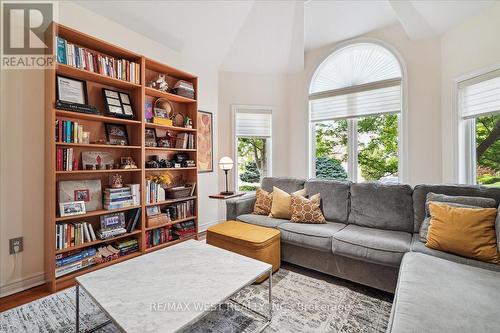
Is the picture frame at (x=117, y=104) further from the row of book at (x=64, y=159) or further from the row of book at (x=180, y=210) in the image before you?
the row of book at (x=180, y=210)

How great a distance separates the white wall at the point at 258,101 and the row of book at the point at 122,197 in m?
1.58

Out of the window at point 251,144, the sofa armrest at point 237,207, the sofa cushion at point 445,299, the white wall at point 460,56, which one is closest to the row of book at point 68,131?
the sofa armrest at point 237,207

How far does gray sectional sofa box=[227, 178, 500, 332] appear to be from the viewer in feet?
3.63

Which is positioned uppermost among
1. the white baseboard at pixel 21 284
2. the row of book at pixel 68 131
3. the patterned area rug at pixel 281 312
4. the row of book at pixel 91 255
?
the row of book at pixel 68 131

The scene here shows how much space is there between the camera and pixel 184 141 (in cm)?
327

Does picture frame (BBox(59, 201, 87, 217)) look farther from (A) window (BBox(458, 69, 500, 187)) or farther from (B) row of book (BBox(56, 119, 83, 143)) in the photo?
(A) window (BBox(458, 69, 500, 187))

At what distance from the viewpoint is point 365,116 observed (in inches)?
143

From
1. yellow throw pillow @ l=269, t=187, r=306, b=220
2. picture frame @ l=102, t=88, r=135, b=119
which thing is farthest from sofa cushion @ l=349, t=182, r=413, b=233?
picture frame @ l=102, t=88, r=135, b=119

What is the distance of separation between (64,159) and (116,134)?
1.98 feet

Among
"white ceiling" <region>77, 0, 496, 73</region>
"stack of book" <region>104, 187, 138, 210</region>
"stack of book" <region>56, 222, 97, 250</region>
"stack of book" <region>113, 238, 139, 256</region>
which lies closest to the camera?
"stack of book" <region>56, 222, 97, 250</region>

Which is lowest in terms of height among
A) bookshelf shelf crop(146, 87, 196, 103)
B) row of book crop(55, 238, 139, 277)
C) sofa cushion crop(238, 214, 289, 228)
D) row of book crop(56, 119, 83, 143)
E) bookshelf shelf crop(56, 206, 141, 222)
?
row of book crop(55, 238, 139, 277)

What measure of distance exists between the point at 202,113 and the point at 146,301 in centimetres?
286

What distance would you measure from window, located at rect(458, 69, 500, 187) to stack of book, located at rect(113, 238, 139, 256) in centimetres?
391

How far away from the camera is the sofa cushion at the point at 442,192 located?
6.43ft
